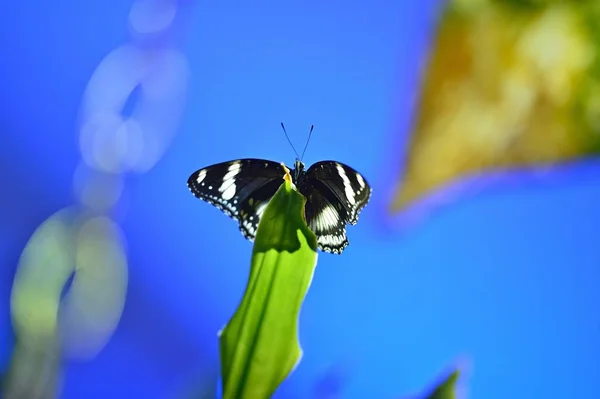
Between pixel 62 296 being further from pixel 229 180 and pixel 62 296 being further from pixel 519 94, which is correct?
pixel 519 94

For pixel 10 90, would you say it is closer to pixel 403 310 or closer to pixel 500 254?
pixel 403 310

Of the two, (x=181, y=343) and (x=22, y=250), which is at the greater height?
(x=22, y=250)

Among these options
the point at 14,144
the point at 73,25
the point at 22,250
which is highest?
the point at 73,25

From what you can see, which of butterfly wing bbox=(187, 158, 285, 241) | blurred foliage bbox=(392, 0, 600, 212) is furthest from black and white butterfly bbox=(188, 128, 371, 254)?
blurred foliage bbox=(392, 0, 600, 212)

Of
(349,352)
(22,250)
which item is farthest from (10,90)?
(349,352)

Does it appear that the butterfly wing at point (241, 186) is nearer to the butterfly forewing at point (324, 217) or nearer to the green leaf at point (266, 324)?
the butterfly forewing at point (324, 217)

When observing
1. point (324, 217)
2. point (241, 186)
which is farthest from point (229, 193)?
point (324, 217)

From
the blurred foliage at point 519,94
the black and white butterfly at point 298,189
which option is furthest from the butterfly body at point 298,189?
the blurred foliage at point 519,94
